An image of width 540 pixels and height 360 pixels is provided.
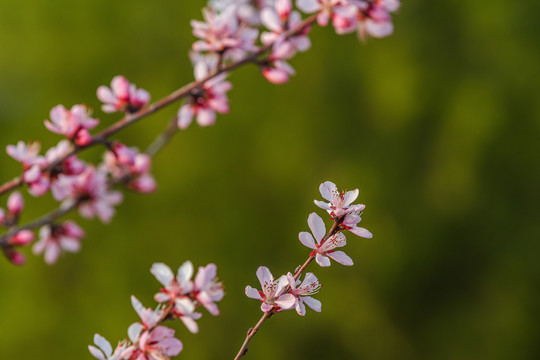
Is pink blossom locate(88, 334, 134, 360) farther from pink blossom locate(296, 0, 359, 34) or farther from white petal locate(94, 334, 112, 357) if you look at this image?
pink blossom locate(296, 0, 359, 34)

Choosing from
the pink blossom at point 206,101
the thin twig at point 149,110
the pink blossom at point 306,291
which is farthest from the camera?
the pink blossom at point 206,101

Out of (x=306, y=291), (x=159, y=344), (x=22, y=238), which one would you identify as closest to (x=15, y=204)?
(x=22, y=238)

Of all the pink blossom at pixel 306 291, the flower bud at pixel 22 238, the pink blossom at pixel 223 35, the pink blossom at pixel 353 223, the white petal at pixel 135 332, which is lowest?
the pink blossom at pixel 306 291

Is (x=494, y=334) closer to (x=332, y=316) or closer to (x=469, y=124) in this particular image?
(x=332, y=316)

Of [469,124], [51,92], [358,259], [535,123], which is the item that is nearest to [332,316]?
[358,259]

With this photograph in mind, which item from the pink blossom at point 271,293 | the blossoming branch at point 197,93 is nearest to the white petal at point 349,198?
the pink blossom at point 271,293

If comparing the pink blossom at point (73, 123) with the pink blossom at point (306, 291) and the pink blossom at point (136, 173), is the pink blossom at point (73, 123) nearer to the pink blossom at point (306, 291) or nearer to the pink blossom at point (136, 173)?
the pink blossom at point (136, 173)

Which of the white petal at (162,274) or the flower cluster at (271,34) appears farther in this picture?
the flower cluster at (271,34)
